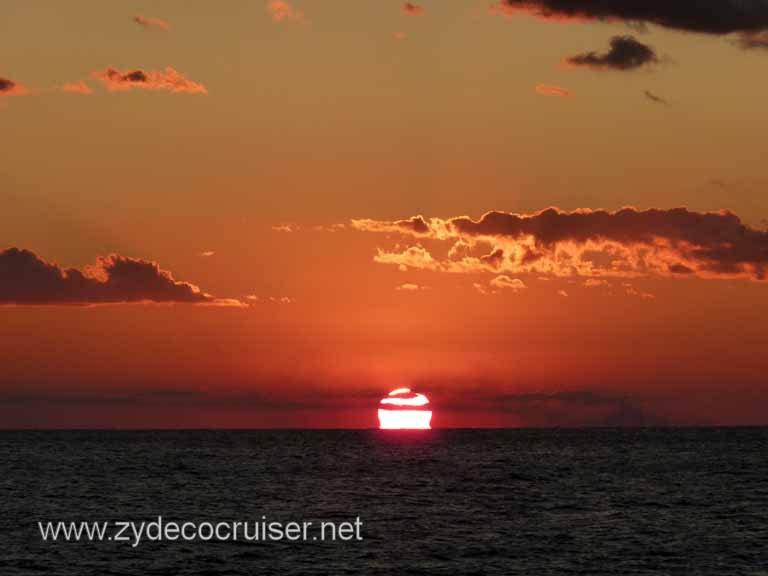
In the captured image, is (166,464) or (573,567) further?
(166,464)

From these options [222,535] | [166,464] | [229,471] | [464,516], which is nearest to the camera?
[222,535]

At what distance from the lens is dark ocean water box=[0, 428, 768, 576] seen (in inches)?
2852

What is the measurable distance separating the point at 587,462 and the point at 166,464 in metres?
65.4

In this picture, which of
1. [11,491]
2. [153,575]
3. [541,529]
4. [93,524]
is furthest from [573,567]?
[11,491]

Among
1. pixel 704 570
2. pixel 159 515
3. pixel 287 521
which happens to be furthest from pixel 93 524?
pixel 704 570

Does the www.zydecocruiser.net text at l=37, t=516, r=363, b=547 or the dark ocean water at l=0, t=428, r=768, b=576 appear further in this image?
the www.zydecocruiser.net text at l=37, t=516, r=363, b=547

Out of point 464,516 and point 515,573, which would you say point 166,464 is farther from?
point 515,573

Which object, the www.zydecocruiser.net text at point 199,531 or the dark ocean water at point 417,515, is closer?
the dark ocean water at point 417,515

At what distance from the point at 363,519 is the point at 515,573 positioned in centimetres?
2767

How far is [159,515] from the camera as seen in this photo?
3922 inches

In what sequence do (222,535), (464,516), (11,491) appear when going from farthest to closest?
(11,491) < (464,516) < (222,535)

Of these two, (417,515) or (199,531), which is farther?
(417,515)

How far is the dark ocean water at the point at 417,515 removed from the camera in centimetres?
7244

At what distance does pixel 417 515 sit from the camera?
9875cm
